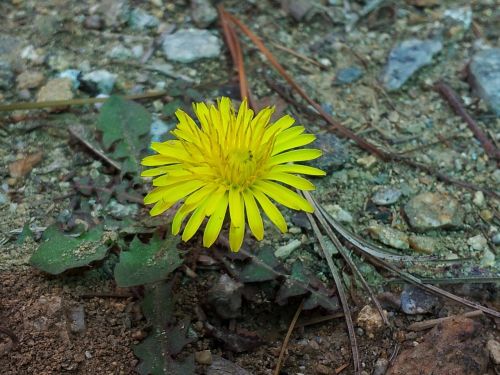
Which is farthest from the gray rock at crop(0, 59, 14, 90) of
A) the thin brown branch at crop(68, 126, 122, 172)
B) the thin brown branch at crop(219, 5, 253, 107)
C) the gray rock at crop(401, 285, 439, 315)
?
the gray rock at crop(401, 285, 439, 315)

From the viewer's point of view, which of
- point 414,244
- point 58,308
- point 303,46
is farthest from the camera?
point 303,46

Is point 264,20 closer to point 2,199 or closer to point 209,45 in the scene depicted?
point 209,45

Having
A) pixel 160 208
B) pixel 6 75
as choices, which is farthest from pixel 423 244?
pixel 6 75

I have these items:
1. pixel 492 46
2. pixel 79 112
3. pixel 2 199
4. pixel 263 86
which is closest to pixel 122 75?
pixel 79 112

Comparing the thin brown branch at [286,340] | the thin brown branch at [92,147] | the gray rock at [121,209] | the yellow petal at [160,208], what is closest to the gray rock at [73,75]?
the thin brown branch at [92,147]

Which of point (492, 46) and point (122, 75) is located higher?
point (492, 46)

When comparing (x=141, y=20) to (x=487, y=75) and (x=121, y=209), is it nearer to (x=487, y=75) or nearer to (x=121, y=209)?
(x=121, y=209)

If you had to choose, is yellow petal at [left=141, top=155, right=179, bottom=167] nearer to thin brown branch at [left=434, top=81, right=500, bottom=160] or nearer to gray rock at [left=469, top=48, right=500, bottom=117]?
thin brown branch at [left=434, top=81, right=500, bottom=160]
